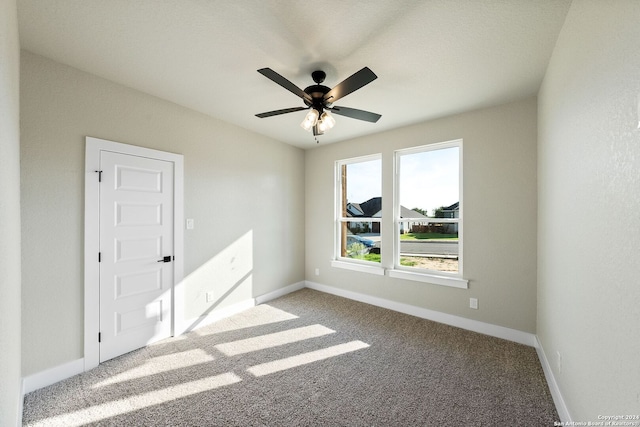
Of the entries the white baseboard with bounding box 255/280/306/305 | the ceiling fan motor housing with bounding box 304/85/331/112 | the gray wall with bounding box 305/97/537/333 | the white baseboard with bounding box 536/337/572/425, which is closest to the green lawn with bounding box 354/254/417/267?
the gray wall with bounding box 305/97/537/333

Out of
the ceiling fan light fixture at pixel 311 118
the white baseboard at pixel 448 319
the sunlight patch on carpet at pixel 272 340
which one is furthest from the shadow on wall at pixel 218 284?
the ceiling fan light fixture at pixel 311 118

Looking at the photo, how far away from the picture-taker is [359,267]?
13.2ft

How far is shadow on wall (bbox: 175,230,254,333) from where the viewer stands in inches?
119

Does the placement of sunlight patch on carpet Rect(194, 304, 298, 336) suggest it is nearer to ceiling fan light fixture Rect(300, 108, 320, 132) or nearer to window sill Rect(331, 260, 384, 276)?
window sill Rect(331, 260, 384, 276)

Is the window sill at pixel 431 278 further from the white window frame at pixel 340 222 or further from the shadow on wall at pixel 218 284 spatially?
the shadow on wall at pixel 218 284

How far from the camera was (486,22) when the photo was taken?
1655 mm

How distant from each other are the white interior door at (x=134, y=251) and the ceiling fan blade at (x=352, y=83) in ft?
6.58

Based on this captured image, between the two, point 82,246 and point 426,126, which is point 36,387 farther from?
point 426,126

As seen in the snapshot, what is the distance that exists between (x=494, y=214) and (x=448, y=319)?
1.42 m

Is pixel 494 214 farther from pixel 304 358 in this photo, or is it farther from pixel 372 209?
pixel 304 358

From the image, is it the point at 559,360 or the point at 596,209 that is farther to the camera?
the point at 559,360

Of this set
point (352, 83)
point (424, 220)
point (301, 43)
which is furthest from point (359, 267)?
point (301, 43)

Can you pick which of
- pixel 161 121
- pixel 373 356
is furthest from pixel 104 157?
pixel 373 356

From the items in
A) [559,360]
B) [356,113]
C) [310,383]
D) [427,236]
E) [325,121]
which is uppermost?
[356,113]
